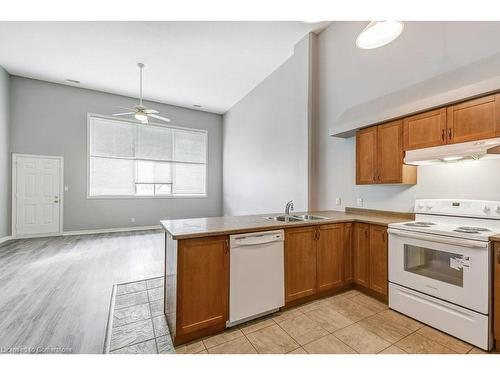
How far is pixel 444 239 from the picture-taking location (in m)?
1.90

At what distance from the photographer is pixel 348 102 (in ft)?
11.2

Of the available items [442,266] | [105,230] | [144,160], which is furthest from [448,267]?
[105,230]

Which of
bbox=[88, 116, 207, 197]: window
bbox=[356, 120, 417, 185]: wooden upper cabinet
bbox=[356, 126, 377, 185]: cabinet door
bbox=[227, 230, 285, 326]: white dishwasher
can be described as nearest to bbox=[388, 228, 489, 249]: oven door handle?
bbox=[356, 120, 417, 185]: wooden upper cabinet

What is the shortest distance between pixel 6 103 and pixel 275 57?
245 inches

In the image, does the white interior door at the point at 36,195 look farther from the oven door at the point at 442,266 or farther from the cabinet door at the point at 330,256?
the oven door at the point at 442,266

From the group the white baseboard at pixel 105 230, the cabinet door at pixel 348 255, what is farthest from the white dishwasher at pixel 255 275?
the white baseboard at pixel 105 230

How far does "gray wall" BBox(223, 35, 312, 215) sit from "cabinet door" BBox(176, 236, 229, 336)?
2.38 meters

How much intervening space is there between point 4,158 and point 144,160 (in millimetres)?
2938

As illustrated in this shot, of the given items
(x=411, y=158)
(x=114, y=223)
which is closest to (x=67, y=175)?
(x=114, y=223)

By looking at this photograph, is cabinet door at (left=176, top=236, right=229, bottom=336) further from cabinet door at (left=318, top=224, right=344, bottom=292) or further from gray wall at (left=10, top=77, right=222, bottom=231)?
gray wall at (left=10, top=77, right=222, bottom=231)

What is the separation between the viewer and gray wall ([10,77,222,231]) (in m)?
5.39

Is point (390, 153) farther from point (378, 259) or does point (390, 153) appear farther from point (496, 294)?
point (496, 294)

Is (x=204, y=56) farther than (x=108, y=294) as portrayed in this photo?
Yes

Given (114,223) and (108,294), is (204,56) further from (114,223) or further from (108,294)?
(114,223)
